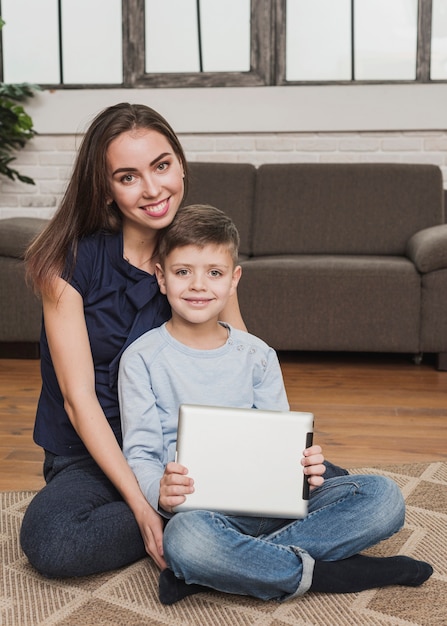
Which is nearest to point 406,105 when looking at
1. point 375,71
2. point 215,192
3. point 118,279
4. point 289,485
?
point 375,71

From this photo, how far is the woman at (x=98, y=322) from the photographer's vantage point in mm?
1431

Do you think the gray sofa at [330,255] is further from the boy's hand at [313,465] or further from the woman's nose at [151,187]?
the boy's hand at [313,465]

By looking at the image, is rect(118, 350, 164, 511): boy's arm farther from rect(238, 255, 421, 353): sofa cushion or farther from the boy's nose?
rect(238, 255, 421, 353): sofa cushion

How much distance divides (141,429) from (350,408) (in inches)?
56.0

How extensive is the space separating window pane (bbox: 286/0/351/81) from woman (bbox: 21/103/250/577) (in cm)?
280

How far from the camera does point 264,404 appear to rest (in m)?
1.54

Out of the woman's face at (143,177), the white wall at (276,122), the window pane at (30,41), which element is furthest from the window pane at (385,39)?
the woman's face at (143,177)

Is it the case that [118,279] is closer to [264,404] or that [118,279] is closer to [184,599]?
[264,404]

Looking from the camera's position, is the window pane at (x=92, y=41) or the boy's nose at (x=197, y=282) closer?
the boy's nose at (x=197, y=282)

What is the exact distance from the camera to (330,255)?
Answer: 12.0 feet

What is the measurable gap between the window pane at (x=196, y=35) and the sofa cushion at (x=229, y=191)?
30.4 inches

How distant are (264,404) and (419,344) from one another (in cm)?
190

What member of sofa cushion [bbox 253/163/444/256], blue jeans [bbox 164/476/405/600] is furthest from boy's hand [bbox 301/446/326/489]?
sofa cushion [bbox 253/163/444/256]

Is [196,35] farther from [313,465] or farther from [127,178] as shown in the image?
[313,465]
